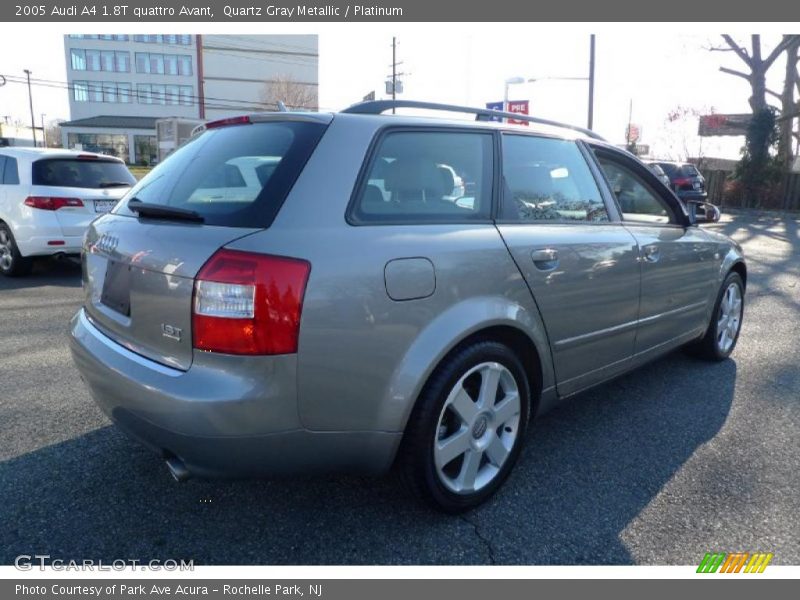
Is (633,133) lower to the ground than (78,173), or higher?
higher

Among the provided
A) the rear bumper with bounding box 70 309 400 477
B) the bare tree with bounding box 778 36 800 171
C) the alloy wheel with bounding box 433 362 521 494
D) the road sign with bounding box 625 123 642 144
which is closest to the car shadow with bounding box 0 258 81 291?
the rear bumper with bounding box 70 309 400 477

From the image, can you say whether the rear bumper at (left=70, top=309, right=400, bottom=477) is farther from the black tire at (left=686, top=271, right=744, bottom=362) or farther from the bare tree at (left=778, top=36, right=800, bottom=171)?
the bare tree at (left=778, top=36, right=800, bottom=171)

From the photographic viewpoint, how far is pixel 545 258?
2.82m

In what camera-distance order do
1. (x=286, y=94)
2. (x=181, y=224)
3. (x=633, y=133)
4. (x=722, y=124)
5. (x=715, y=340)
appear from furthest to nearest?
(x=286, y=94)
(x=633, y=133)
(x=722, y=124)
(x=715, y=340)
(x=181, y=224)

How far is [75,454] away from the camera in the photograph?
→ 120 inches

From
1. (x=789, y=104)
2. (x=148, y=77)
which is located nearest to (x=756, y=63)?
(x=789, y=104)

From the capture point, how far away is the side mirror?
13.9ft

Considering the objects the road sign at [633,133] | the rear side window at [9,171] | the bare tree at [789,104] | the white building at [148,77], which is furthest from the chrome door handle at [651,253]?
the white building at [148,77]

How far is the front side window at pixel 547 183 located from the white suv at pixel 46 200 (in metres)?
6.15

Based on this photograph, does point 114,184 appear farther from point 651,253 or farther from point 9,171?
point 651,253

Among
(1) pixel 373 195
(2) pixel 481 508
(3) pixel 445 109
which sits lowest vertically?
(2) pixel 481 508

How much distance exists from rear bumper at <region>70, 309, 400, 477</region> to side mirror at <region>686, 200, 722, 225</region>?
302 centimetres

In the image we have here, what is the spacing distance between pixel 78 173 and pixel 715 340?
7.30m

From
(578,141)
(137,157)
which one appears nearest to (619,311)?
(578,141)
